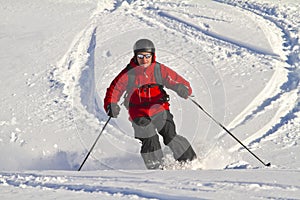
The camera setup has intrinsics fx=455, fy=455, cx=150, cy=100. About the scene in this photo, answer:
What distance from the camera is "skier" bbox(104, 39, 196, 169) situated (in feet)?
15.9

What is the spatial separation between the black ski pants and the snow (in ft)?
0.39

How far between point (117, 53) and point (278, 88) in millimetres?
2935

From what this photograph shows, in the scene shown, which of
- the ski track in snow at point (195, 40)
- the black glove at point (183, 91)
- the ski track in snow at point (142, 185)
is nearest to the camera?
the ski track in snow at point (142, 185)

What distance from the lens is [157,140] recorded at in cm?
489

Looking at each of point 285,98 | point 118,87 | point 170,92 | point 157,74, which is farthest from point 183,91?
point 285,98

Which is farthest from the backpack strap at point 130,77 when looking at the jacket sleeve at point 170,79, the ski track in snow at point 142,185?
the ski track in snow at point 142,185

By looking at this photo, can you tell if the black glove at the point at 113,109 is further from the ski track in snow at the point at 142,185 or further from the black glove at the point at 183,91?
the ski track in snow at the point at 142,185

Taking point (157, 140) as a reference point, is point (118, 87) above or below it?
above

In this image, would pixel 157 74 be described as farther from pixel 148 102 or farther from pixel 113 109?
pixel 113 109

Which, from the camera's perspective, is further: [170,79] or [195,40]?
[195,40]

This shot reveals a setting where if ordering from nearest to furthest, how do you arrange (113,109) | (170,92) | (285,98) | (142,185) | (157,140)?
(142,185) → (113,109) → (157,140) → (285,98) → (170,92)

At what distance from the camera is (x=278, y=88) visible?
6.42 m

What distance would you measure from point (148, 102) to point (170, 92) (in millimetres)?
1737

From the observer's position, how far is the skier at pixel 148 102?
4840 millimetres
